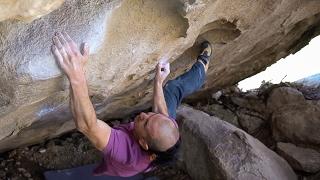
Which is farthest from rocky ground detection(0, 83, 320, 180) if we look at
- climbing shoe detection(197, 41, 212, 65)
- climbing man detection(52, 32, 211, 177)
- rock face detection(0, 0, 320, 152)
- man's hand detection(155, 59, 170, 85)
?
man's hand detection(155, 59, 170, 85)

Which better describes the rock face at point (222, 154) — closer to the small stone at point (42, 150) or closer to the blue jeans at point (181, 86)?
the blue jeans at point (181, 86)

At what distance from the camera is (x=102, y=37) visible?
195cm

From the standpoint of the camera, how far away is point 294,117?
4051 mm

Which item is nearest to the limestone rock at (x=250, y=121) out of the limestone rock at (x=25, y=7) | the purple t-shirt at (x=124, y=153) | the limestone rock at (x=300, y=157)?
the limestone rock at (x=300, y=157)

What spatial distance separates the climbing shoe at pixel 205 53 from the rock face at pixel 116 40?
0.16 feet

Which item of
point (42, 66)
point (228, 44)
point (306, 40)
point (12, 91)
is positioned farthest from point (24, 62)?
point (306, 40)

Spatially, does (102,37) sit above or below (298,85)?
above

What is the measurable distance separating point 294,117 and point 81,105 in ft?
8.56

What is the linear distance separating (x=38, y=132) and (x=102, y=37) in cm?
161

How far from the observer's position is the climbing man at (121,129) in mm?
1806

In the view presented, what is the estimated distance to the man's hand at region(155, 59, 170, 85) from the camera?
94.3 inches

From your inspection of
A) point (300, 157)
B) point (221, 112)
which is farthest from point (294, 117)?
point (221, 112)

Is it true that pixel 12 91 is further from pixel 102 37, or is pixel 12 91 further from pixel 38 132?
pixel 38 132

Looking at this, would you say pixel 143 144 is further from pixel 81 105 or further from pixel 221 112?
pixel 221 112
